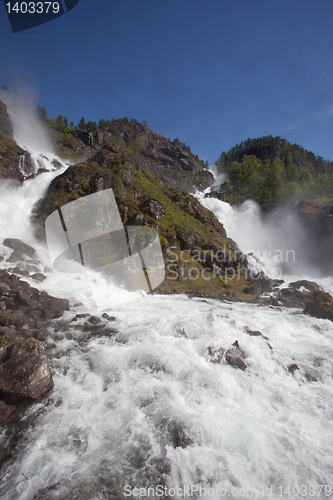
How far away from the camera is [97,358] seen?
290 inches

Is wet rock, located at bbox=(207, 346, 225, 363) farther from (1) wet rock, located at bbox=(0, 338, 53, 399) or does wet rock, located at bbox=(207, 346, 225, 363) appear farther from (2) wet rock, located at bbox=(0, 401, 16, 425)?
(2) wet rock, located at bbox=(0, 401, 16, 425)

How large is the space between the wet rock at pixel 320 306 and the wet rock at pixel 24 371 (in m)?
14.7

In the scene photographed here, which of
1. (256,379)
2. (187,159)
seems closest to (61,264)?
(256,379)

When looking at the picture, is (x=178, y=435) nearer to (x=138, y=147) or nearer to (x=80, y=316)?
(x=80, y=316)

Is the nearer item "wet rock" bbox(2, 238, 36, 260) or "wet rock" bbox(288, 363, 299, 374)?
"wet rock" bbox(288, 363, 299, 374)

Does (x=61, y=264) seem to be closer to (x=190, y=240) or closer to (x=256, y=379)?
(x=190, y=240)

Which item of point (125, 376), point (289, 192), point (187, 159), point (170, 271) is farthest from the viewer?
point (187, 159)

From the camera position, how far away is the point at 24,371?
562cm

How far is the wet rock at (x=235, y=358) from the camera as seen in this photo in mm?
7297

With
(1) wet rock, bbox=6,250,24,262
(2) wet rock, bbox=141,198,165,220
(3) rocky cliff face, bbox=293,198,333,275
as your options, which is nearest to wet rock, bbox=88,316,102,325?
(1) wet rock, bbox=6,250,24,262

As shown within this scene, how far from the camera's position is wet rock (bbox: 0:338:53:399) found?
547 cm

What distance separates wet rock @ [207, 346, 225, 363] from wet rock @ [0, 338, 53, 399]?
16.7 ft

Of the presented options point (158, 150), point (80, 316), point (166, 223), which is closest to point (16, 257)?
point (80, 316)

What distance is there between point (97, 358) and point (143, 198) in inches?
813
